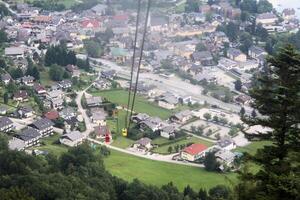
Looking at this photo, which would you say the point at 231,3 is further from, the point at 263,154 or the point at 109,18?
the point at 263,154

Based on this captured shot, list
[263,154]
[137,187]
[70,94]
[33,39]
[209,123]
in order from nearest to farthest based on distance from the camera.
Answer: [263,154] < [137,187] < [209,123] < [70,94] < [33,39]

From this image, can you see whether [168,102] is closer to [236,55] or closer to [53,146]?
[53,146]

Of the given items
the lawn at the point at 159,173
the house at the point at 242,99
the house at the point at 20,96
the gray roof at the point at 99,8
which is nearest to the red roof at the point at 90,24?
the gray roof at the point at 99,8

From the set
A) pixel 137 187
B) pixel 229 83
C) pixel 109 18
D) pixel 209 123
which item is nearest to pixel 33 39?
pixel 109 18

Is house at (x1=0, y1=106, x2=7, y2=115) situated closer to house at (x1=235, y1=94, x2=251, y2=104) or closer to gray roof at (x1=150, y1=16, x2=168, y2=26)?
house at (x1=235, y1=94, x2=251, y2=104)

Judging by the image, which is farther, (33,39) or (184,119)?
(33,39)

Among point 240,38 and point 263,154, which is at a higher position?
point 263,154
